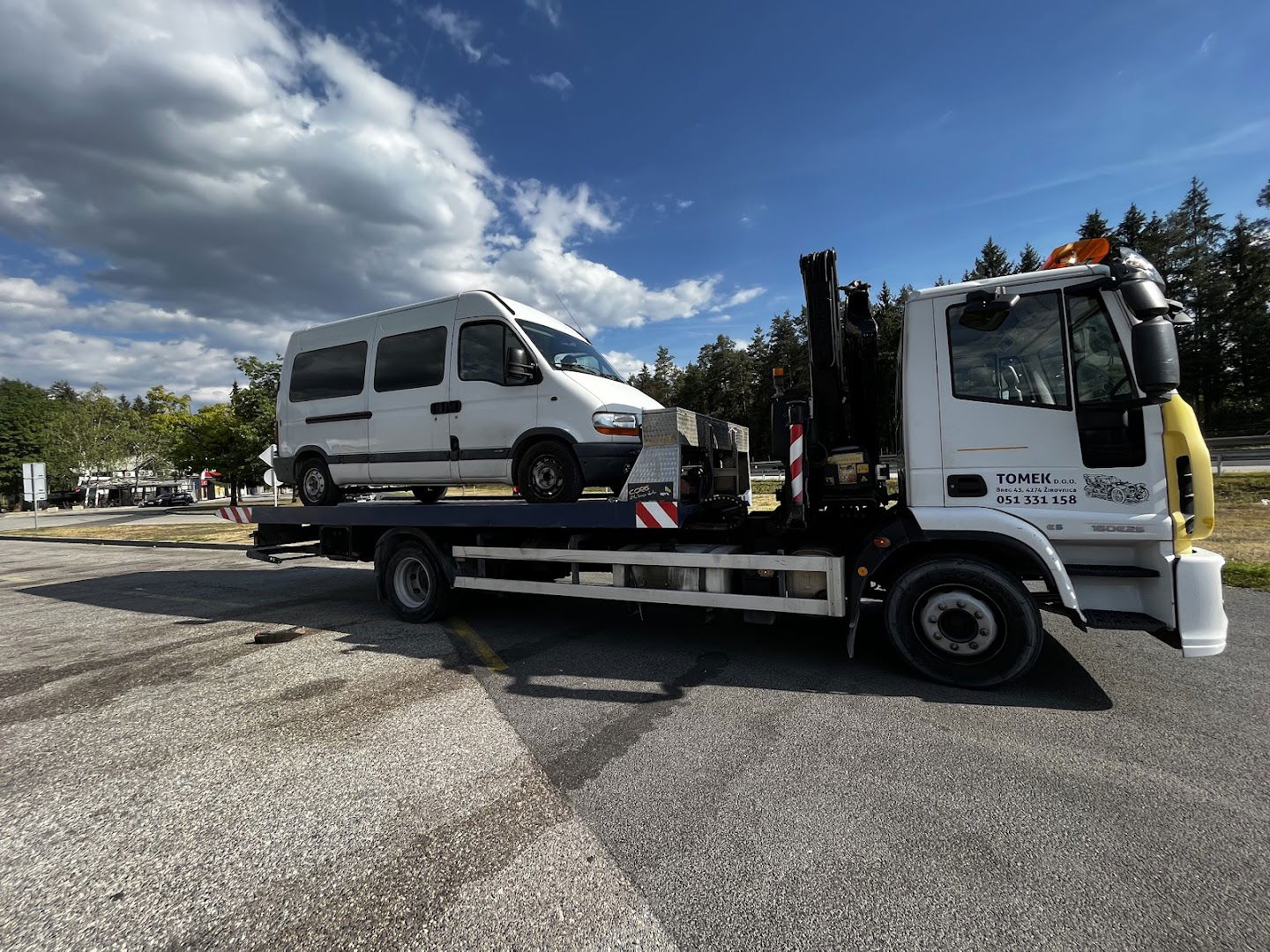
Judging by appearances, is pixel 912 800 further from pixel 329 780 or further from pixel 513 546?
pixel 513 546

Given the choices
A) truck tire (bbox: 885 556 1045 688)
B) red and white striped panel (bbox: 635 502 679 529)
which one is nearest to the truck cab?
truck tire (bbox: 885 556 1045 688)

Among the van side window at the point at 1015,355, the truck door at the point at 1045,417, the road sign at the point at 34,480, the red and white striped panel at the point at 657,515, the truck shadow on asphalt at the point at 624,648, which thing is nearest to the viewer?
the truck door at the point at 1045,417

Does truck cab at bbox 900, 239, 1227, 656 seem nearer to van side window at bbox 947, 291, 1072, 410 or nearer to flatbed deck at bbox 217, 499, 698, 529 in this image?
van side window at bbox 947, 291, 1072, 410

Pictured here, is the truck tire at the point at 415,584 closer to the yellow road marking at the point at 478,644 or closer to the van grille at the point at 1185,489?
the yellow road marking at the point at 478,644

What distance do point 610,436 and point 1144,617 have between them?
393 cm

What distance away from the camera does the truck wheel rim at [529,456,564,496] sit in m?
5.20

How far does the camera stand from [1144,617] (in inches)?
140

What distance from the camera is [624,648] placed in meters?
4.93

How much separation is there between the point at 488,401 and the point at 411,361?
114 cm

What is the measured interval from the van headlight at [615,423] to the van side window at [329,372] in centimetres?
293

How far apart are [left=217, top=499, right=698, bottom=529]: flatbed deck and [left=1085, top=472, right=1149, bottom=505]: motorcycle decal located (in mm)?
2671

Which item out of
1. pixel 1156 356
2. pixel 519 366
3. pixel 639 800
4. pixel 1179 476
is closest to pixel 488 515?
pixel 519 366

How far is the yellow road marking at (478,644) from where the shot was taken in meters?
4.59

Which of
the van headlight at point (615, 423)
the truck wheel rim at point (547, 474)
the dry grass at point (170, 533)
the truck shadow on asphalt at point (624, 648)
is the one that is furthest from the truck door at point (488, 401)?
the dry grass at point (170, 533)
